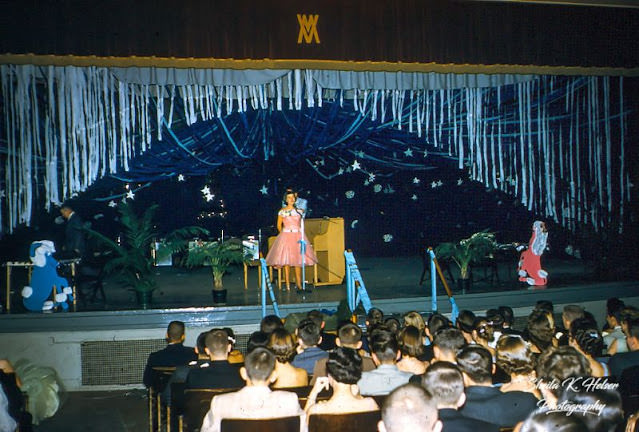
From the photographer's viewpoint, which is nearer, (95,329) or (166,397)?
(166,397)

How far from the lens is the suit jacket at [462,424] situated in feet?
9.04

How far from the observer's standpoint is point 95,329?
7.44 metres

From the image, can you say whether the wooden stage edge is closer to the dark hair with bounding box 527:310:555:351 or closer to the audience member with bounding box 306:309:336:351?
the audience member with bounding box 306:309:336:351

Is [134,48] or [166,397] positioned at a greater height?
[134,48]

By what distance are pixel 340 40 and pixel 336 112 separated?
3.41 m

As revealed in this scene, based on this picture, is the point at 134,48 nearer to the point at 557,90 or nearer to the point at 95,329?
the point at 95,329

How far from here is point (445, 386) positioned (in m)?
2.90

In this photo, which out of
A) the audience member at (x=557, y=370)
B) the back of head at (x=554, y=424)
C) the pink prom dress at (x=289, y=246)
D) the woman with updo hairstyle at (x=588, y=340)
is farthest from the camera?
the pink prom dress at (x=289, y=246)

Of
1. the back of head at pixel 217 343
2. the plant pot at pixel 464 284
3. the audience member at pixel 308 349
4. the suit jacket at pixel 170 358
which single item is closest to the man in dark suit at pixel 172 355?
the suit jacket at pixel 170 358

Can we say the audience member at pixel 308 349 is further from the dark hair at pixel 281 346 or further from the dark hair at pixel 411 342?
the dark hair at pixel 411 342

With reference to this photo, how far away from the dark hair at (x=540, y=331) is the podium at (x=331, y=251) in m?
5.58

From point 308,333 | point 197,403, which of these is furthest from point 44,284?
point 197,403

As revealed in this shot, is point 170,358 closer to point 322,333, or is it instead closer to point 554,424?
point 322,333

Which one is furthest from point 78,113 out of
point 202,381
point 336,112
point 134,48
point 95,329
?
point 202,381
